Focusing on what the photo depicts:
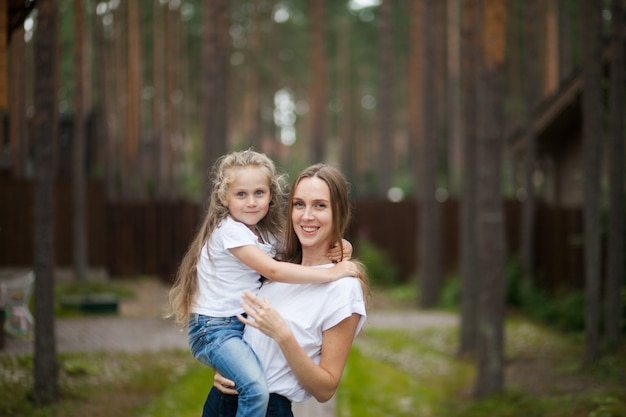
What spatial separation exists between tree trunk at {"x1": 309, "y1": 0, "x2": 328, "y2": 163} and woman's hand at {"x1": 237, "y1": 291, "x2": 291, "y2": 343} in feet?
98.4

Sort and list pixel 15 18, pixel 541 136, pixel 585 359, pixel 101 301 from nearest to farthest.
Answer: pixel 15 18, pixel 585 359, pixel 101 301, pixel 541 136

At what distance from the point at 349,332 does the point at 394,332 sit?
1210cm

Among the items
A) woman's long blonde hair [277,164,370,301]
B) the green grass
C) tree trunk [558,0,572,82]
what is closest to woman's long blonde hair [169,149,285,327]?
woman's long blonde hair [277,164,370,301]

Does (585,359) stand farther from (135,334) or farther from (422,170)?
(422,170)

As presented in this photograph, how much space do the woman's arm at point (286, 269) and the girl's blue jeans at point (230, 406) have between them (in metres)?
0.48

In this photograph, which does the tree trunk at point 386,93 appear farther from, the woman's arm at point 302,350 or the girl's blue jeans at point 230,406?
the woman's arm at point 302,350

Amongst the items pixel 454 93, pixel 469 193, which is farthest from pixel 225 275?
pixel 454 93

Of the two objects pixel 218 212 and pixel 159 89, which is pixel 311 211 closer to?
pixel 218 212

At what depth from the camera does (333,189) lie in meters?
3.10

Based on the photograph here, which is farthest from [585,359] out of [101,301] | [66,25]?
[66,25]

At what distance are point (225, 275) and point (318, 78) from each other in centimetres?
3094

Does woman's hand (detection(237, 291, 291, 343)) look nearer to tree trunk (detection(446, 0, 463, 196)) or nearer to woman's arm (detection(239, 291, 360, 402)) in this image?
woman's arm (detection(239, 291, 360, 402))

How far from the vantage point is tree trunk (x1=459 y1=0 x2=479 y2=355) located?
13297mm

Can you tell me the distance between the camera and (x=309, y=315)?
305 centimetres
